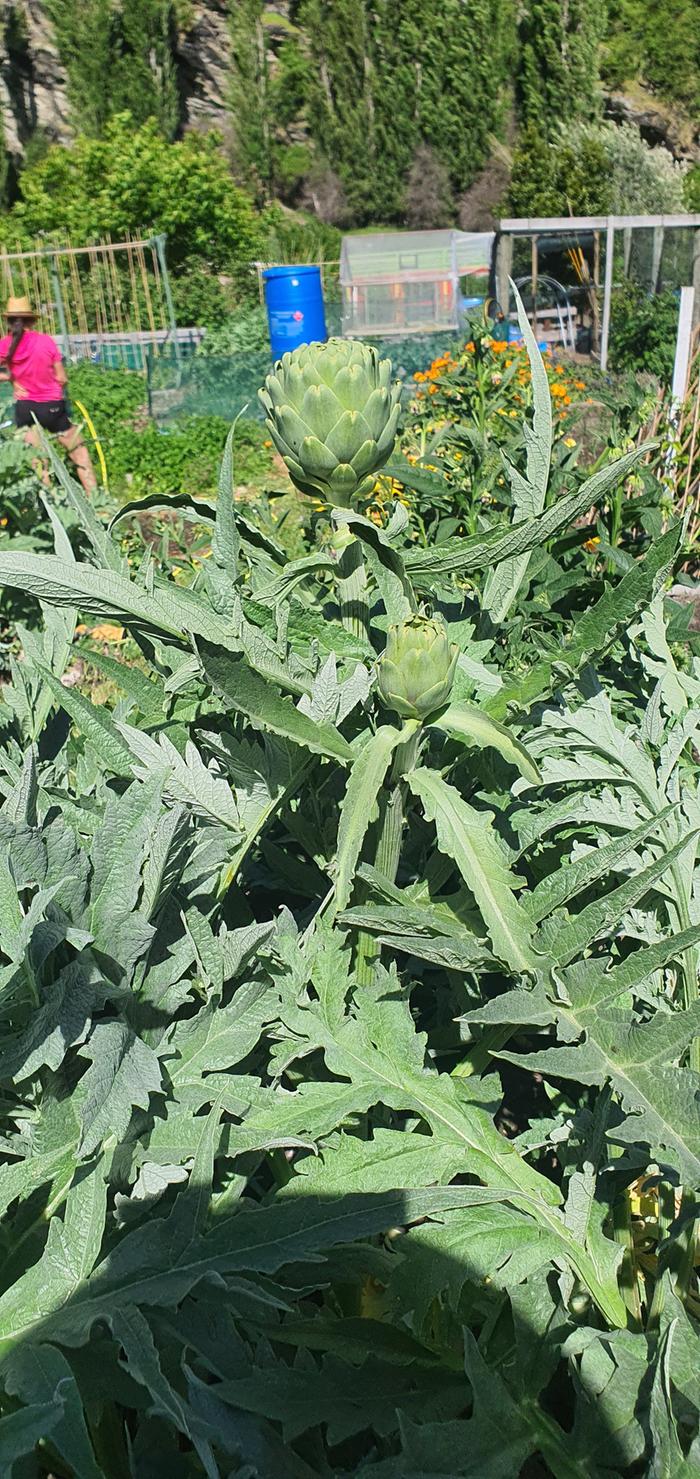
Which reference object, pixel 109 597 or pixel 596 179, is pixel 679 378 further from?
pixel 596 179

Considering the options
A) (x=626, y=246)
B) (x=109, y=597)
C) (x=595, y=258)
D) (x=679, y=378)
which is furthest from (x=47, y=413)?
(x=595, y=258)

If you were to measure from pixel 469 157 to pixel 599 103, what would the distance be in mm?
2795

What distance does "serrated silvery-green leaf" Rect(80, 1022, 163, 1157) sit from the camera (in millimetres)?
704

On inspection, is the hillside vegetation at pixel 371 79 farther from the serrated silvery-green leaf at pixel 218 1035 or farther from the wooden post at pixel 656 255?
the serrated silvery-green leaf at pixel 218 1035

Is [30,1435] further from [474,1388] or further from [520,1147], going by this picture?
[520,1147]

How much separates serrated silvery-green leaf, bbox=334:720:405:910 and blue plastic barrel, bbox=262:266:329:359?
9.94 meters

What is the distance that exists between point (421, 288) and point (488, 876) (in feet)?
41.0

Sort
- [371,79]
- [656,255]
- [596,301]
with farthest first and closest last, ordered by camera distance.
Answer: [371,79] → [656,255] → [596,301]

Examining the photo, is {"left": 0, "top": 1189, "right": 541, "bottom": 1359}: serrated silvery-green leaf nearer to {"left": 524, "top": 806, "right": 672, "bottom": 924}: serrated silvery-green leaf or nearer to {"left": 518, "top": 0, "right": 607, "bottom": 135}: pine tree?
{"left": 524, "top": 806, "right": 672, "bottom": 924}: serrated silvery-green leaf

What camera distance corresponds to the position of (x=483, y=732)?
31.9 inches

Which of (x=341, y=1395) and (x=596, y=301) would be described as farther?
(x=596, y=301)

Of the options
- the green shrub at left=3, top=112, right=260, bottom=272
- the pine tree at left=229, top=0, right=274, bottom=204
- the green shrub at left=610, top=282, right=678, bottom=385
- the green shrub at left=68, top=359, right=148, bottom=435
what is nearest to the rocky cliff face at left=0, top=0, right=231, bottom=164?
the pine tree at left=229, top=0, right=274, bottom=204

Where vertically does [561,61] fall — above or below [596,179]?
above

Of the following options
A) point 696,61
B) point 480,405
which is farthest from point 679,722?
point 696,61
